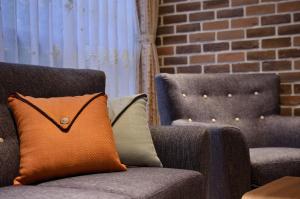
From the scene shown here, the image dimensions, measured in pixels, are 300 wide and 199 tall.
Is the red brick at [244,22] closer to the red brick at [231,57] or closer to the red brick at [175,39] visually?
the red brick at [231,57]

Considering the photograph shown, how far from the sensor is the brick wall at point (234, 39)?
2.96 m

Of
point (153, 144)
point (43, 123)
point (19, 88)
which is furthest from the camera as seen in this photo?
point (153, 144)

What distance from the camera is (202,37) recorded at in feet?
10.6

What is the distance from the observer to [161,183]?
1.48 meters

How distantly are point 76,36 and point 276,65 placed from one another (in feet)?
4.48

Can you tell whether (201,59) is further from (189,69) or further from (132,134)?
(132,134)

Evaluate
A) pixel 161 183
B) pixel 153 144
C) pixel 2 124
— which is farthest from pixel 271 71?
pixel 2 124

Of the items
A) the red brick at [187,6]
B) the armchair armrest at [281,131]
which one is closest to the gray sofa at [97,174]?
the armchair armrest at [281,131]

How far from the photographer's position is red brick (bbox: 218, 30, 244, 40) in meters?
3.10

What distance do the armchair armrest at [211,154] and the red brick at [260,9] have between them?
1.34 meters

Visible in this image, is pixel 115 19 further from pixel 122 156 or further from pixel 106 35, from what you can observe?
pixel 122 156

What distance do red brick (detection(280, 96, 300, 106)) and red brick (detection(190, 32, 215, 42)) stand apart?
2.15 feet

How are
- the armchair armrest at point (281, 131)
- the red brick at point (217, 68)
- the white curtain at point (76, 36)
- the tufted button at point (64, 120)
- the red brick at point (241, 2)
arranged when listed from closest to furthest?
1. the tufted button at point (64, 120)
2. the white curtain at point (76, 36)
3. the armchair armrest at point (281, 131)
4. the red brick at point (241, 2)
5. the red brick at point (217, 68)

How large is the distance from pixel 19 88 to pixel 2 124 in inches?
7.1
